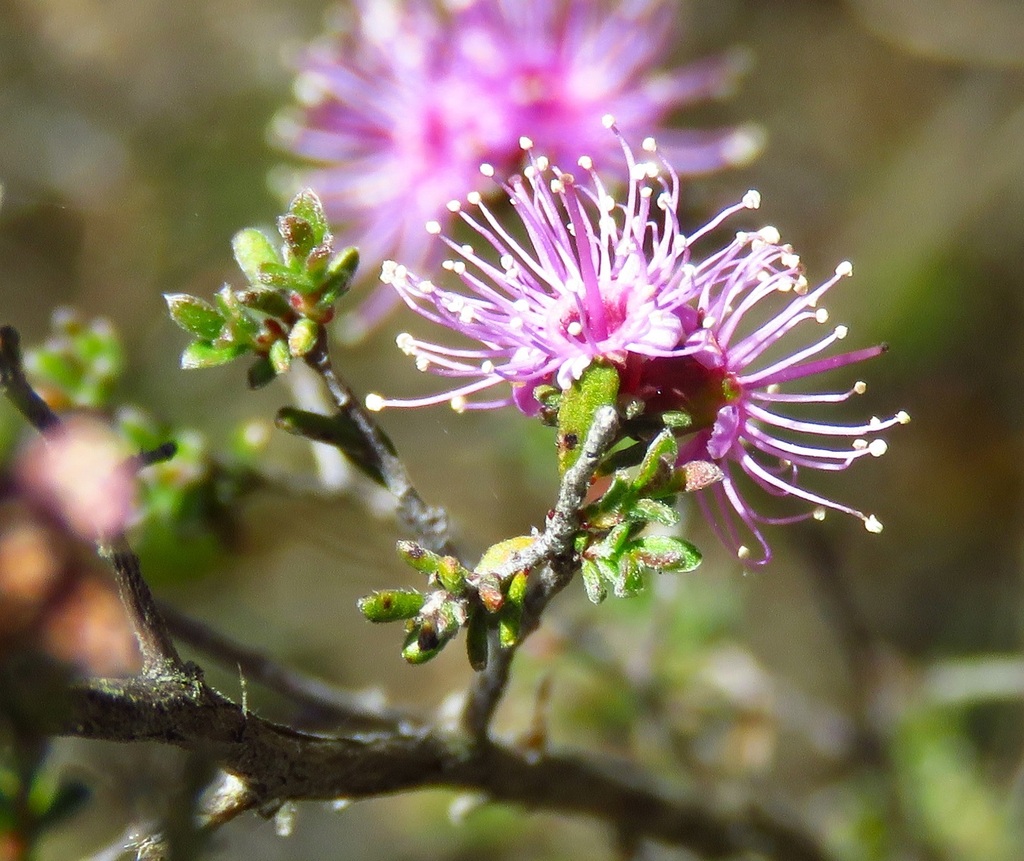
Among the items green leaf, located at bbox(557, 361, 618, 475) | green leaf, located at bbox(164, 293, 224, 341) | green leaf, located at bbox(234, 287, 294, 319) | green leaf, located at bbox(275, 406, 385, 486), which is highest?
green leaf, located at bbox(164, 293, 224, 341)

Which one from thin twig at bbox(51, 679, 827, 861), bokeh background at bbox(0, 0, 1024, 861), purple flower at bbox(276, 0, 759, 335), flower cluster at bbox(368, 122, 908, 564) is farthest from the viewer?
bokeh background at bbox(0, 0, 1024, 861)

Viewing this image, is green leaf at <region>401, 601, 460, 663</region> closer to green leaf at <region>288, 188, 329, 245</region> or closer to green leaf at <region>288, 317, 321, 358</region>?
green leaf at <region>288, 317, 321, 358</region>

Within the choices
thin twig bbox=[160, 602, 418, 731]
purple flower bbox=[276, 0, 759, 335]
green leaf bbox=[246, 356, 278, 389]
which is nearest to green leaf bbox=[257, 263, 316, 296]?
green leaf bbox=[246, 356, 278, 389]

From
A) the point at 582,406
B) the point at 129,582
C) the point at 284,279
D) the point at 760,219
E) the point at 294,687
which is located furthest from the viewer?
the point at 760,219

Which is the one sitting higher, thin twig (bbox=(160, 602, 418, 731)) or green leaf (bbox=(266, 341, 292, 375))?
green leaf (bbox=(266, 341, 292, 375))

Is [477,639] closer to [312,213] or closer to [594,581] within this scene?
[594,581]

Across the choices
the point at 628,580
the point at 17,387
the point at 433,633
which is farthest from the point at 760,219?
the point at 17,387

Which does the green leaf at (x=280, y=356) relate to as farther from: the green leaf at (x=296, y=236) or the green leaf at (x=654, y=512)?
the green leaf at (x=654, y=512)
